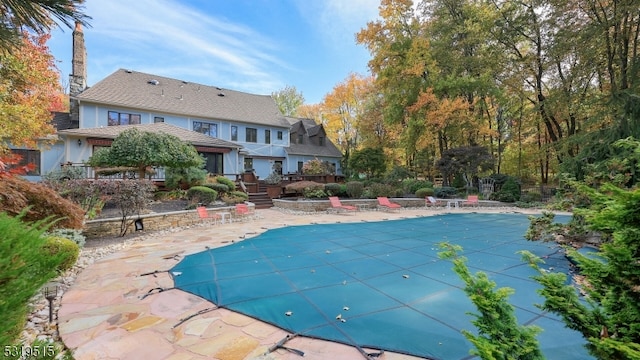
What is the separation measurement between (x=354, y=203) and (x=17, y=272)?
13651 millimetres

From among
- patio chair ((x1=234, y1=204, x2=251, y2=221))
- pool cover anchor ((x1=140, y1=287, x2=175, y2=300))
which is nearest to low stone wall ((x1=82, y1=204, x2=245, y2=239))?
patio chair ((x1=234, y1=204, x2=251, y2=221))

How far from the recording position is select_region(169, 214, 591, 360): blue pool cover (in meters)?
2.89

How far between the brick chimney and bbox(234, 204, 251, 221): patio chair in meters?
13.0

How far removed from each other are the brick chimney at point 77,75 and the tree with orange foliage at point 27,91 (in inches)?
159

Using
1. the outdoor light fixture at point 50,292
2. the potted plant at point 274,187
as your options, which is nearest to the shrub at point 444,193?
the potted plant at point 274,187

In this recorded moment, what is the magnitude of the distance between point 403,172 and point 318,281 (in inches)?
628

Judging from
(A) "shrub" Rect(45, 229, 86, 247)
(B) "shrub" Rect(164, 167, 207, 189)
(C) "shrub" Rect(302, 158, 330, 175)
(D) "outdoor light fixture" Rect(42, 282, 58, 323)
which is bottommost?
(D) "outdoor light fixture" Rect(42, 282, 58, 323)

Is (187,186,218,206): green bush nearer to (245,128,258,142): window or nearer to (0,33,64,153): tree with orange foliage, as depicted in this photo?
(0,33,64,153): tree with orange foliage

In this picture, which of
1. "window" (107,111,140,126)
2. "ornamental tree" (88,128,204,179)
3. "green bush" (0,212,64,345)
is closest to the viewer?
"green bush" (0,212,64,345)

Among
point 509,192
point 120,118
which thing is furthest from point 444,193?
point 120,118

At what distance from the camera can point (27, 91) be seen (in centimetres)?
1159

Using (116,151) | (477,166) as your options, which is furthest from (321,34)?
(116,151)

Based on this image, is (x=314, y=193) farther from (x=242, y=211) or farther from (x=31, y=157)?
(x=31, y=157)

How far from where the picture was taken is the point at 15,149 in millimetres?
14414
